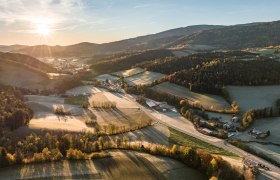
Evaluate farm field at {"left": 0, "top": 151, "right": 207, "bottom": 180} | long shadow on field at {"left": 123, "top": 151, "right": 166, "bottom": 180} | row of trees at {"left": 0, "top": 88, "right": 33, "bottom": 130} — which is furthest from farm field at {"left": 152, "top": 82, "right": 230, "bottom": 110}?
row of trees at {"left": 0, "top": 88, "right": 33, "bottom": 130}

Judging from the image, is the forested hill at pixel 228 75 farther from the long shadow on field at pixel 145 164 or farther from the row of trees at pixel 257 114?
the long shadow on field at pixel 145 164

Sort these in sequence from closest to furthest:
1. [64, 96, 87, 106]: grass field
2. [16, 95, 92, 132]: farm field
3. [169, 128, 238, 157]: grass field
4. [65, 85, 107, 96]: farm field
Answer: [169, 128, 238, 157]: grass field → [16, 95, 92, 132]: farm field → [64, 96, 87, 106]: grass field → [65, 85, 107, 96]: farm field

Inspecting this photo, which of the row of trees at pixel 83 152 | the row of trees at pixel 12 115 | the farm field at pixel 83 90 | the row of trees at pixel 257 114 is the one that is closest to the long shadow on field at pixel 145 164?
the row of trees at pixel 83 152

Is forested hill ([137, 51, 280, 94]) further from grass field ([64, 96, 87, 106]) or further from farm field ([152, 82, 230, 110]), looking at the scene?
grass field ([64, 96, 87, 106])

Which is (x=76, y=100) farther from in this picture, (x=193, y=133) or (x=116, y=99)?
(x=193, y=133)

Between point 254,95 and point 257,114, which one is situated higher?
point 254,95

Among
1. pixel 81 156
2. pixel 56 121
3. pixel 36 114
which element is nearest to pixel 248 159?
pixel 81 156

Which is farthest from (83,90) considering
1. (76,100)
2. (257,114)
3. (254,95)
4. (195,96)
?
(257,114)
